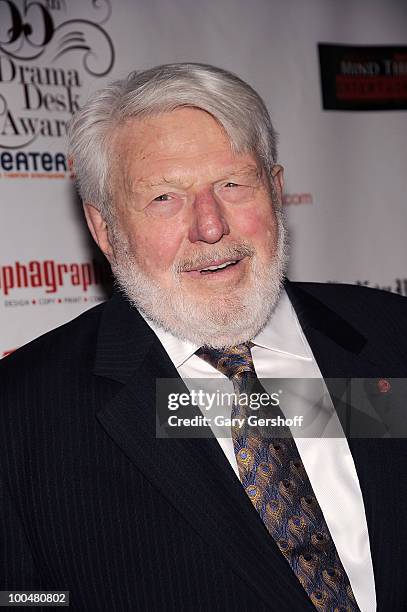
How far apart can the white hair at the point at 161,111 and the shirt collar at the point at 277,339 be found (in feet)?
1.22

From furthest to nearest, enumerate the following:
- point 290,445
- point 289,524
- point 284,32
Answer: point 284,32
point 290,445
point 289,524

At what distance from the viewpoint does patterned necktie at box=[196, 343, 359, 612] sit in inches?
67.3

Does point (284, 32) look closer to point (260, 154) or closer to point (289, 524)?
point (260, 154)

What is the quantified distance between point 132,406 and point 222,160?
65 centimetres

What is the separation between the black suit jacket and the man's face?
0.15m

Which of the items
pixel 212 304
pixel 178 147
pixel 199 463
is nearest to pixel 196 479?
pixel 199 463

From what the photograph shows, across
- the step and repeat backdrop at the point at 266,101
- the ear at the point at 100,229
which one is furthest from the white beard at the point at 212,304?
the step and repeat backdrop at the point at 266,101

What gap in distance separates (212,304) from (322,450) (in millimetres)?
451

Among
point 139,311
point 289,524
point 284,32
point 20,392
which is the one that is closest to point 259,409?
point 289,524

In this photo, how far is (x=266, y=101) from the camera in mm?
3088

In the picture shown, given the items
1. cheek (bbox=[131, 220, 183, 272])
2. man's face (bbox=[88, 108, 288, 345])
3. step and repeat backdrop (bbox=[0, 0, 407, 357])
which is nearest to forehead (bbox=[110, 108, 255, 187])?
man's face (bbox=[88, 108, 288, 345])

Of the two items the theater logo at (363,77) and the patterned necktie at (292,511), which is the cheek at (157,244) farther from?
the theater logo at (363,77)

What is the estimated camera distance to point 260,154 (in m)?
2.06

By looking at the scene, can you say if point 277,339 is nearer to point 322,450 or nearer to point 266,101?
point 322,450
